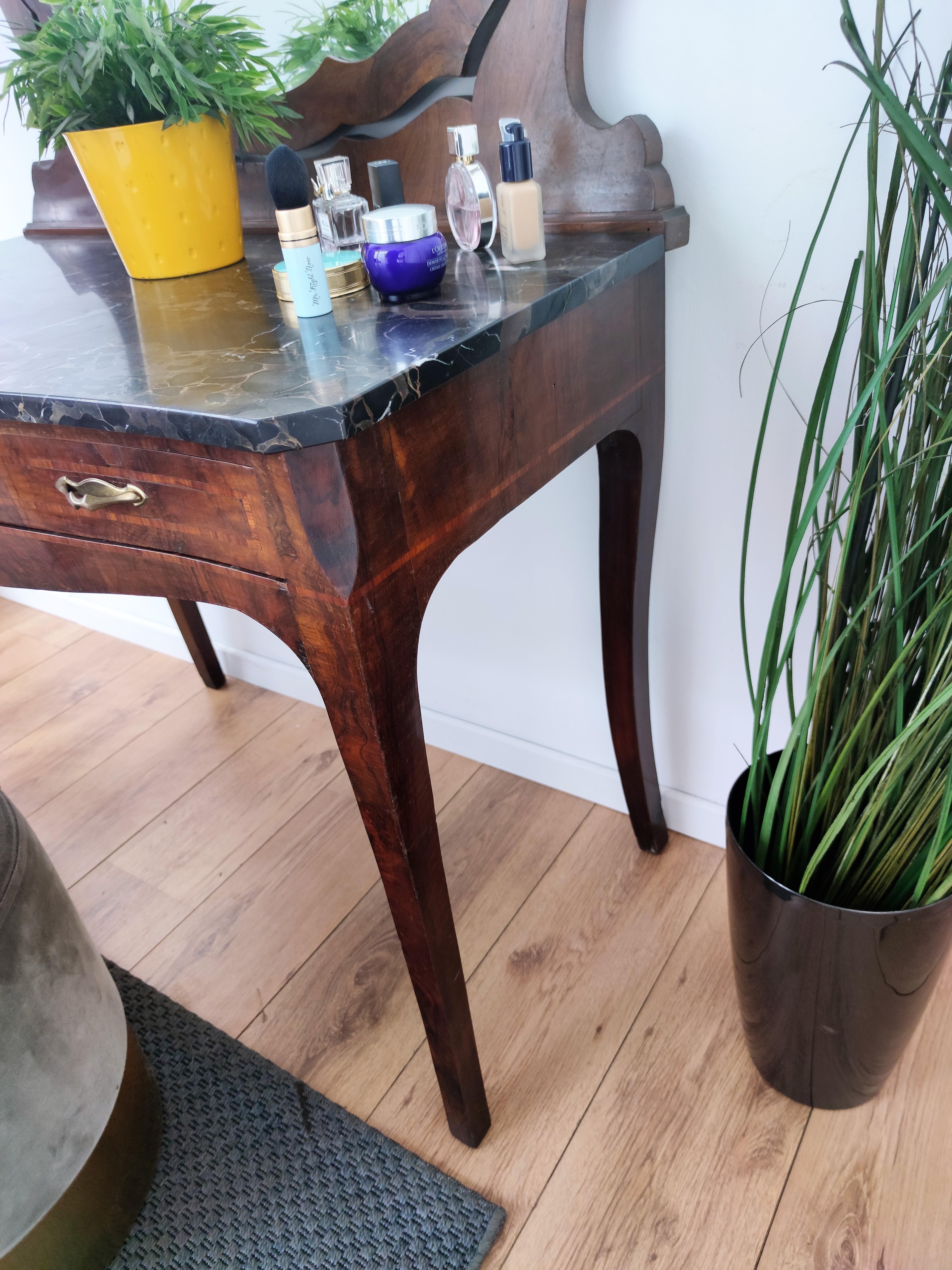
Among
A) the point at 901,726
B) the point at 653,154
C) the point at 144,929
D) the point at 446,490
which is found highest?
the point at 653,154

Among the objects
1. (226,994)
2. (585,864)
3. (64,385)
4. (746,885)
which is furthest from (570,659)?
(64,385)

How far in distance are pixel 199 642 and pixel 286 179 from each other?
3.62 ft

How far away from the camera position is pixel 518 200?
750mm

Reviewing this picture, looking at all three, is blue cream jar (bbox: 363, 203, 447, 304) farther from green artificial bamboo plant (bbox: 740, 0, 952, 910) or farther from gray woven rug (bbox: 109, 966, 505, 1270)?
gray woven rug (bbox: 109, 966, 505, 1270)

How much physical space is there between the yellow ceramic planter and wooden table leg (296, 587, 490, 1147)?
1.61 feet

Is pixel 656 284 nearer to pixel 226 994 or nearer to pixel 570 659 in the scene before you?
pixel 570 659

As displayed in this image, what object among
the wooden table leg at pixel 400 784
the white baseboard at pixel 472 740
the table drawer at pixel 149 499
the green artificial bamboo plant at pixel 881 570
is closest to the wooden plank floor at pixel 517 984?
the white baseboard at pixel 472 740

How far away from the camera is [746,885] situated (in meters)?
0.82

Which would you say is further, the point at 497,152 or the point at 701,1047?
the point at 701,1047

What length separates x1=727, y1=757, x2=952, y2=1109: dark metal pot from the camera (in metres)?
0.76

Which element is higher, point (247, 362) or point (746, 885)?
point (247, 362)

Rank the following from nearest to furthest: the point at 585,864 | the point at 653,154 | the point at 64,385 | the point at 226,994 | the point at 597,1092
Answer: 1. the point at 64,385
2. the point at 653,154
3. the point at 597,1092
4. the point at 226,994
5. the point at 585,864

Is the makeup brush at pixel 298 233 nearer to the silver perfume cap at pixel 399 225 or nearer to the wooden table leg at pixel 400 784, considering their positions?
the silver perfume cap at pixel 399 225

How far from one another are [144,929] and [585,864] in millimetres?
604
